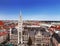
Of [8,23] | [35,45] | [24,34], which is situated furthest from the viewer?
[8,23]

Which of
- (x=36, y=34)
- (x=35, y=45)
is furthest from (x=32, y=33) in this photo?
(x=35, y=45)

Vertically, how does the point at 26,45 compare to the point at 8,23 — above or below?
below

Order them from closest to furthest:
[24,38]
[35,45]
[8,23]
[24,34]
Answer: [35,45]
[24,38]
[24,34]
[8,23]

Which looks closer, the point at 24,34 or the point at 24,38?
the point at 24,38

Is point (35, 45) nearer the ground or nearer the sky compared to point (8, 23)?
nearer the ground

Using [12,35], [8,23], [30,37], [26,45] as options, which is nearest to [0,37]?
[12,35]

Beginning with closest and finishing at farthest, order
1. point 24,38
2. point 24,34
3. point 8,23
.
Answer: point 24,38 → point 24,34 → point 8,23

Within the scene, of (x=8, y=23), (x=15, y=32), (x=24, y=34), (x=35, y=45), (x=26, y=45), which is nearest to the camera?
(x=26, y=45)

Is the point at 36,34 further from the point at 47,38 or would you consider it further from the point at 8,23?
the point at 8,23

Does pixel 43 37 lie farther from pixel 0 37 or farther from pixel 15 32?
pixel 0 37
